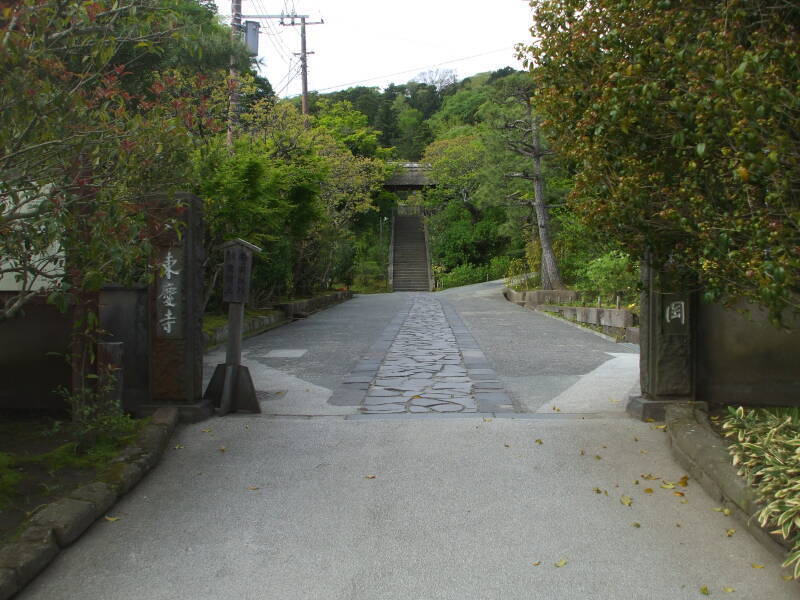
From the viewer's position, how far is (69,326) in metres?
5.91

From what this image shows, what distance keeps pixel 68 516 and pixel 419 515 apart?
6.29 ft

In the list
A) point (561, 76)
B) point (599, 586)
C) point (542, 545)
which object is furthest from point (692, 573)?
point (561, 76)

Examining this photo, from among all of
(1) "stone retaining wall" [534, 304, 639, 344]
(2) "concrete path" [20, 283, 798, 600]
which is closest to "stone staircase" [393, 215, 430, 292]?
(1) "stone retaining wall" [534, 304, 639, 344]

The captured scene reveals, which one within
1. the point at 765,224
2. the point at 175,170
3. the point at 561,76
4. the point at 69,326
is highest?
the point at 561,76

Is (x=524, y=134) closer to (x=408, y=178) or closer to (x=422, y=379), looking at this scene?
(x=422, y=379)

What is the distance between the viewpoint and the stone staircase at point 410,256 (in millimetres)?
37281

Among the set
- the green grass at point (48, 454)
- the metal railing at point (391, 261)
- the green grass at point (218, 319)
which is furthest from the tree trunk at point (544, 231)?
the green grass at point (48, 454)

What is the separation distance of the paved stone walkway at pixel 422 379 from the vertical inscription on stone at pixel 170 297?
1.96 m

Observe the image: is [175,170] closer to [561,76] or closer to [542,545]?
[561,76]

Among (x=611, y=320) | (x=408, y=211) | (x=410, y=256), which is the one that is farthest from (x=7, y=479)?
(x=408, y=211)

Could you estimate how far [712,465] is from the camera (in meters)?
4.15

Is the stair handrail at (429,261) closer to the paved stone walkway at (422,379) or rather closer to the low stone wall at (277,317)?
the low stone wall at (277,317)

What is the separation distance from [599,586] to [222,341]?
926cm

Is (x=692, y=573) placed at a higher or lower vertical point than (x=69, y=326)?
lower
